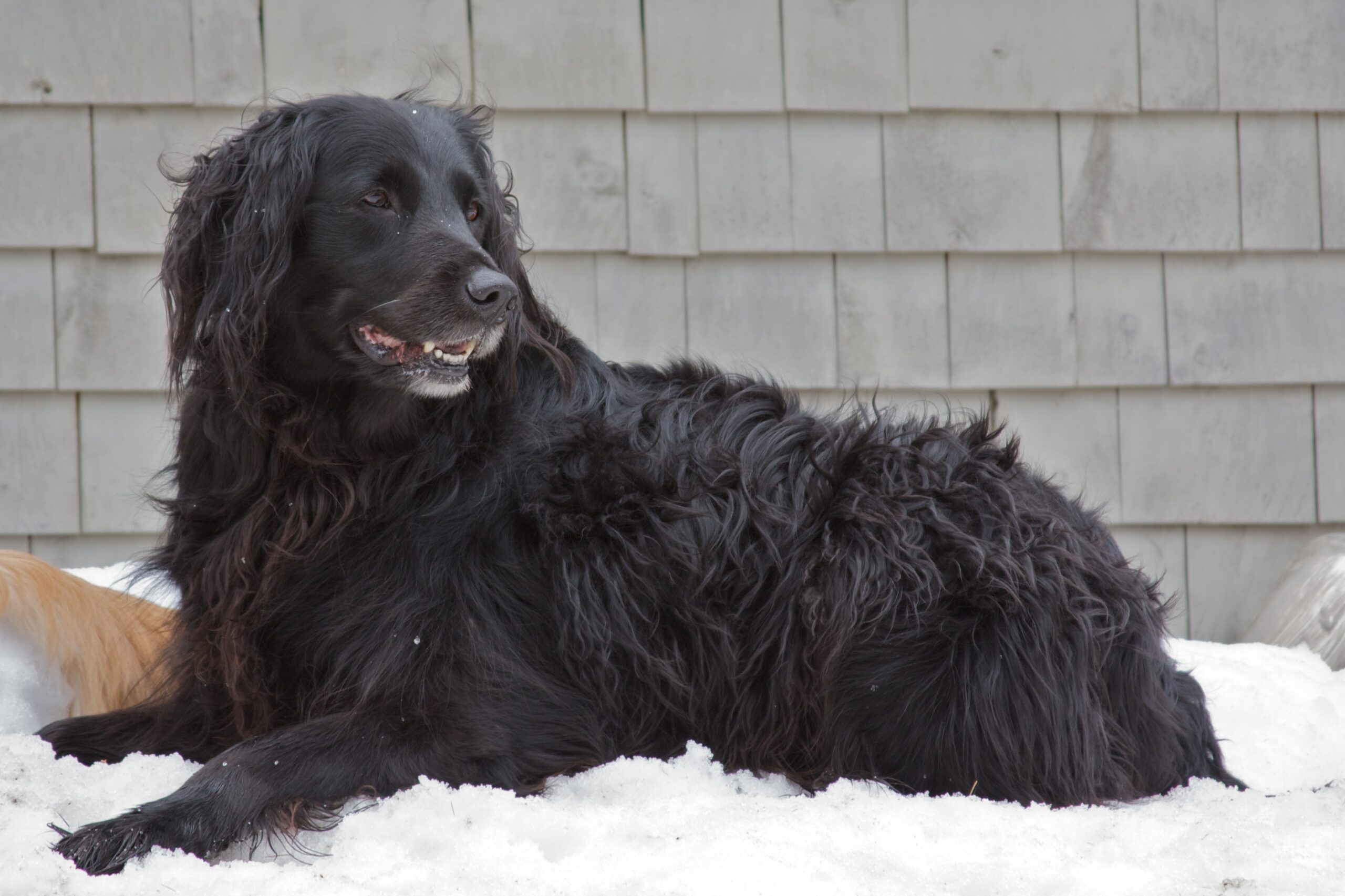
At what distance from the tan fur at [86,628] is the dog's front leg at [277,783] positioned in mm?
774

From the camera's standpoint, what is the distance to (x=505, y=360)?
249 cm

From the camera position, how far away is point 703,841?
73.5 inches

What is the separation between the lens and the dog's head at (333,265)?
228cm

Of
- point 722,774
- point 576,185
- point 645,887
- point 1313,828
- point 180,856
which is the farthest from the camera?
point 576,185

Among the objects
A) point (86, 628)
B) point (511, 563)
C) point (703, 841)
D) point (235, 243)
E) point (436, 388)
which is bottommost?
point (703, 841)

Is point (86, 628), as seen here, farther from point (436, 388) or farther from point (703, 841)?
point (703, 841)

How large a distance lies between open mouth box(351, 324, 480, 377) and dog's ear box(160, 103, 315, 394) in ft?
0.66

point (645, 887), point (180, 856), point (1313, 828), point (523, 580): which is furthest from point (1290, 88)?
point (180, 856)

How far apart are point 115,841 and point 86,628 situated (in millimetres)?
1060

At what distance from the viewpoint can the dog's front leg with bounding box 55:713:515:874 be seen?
1847mm

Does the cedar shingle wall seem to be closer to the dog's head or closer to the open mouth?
the dog's head

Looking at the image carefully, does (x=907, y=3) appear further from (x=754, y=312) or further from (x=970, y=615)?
(x=970, y=615)

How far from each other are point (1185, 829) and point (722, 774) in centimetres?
85

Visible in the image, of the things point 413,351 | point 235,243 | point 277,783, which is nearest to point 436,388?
point 413,351
